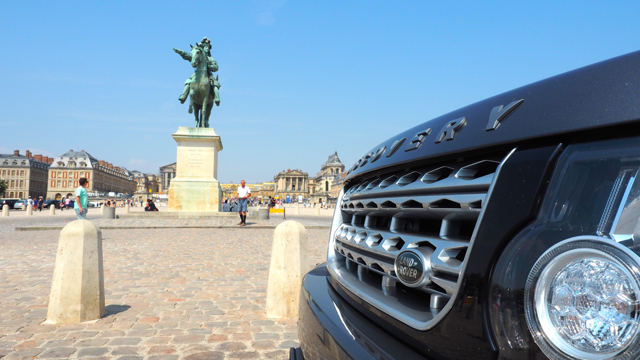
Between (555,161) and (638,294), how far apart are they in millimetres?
269

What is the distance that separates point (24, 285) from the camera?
5883 millimetres

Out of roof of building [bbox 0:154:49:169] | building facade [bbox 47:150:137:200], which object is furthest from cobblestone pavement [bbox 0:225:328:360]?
roof of building [bbox 0:154:49:169]

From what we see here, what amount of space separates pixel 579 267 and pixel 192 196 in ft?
71.2

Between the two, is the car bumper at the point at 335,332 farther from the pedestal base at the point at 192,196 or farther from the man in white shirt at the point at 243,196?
the pedestal base at the point at 192,196

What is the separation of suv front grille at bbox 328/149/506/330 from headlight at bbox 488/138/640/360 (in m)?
0.14

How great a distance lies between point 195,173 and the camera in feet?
71.7

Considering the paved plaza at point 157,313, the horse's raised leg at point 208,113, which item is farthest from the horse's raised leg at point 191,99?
the paved plaza at point 157,313

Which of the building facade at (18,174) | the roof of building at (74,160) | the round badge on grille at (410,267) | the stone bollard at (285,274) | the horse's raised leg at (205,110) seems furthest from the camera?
the roof of building at (74,160)

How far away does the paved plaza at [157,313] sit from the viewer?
3500 millimetres

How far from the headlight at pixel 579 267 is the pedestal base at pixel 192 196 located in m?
21.5

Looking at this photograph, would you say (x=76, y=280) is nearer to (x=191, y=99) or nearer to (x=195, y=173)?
(x=195, y=173)

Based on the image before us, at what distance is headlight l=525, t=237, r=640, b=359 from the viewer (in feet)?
2.39

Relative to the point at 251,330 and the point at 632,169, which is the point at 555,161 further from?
the point at 251,330

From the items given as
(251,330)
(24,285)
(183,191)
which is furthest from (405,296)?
(183,191)
